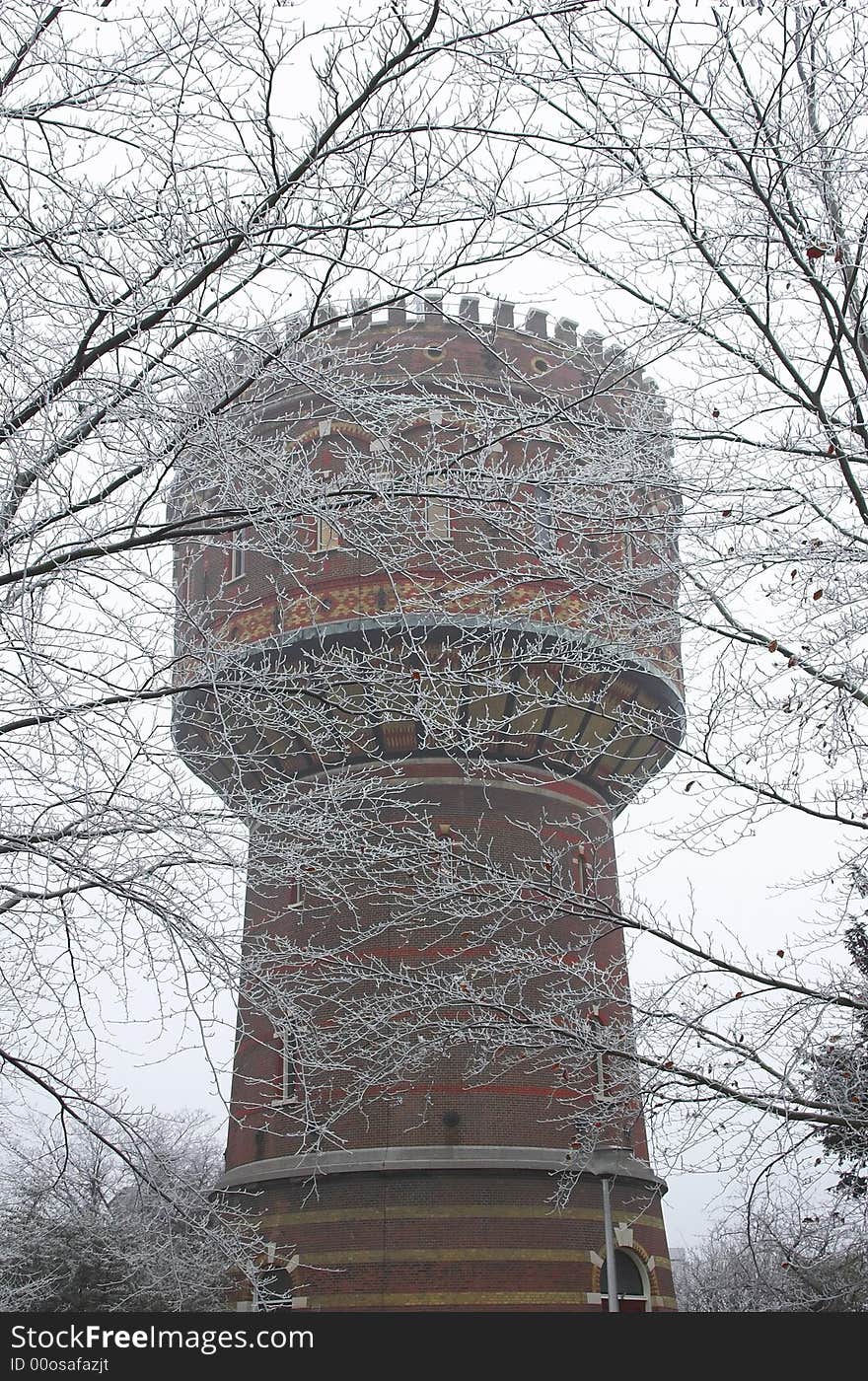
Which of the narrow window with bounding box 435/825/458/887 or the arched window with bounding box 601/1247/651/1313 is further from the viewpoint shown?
the arched window with bounding box 601/1247/651/1313

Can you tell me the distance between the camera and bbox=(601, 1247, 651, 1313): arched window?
1666 centimetres

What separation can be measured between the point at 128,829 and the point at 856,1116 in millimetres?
3616

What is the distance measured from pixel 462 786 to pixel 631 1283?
6.75m

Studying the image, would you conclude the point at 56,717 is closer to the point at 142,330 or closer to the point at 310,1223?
the point at 142,330

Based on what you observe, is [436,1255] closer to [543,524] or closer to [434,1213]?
[434,1213]

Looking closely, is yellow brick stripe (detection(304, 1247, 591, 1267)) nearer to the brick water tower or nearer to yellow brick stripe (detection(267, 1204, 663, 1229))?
the brick water tower

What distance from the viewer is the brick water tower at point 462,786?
21.2 ft

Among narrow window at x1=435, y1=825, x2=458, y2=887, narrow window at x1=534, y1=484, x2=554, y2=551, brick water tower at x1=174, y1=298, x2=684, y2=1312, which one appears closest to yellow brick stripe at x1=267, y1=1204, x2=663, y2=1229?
Answer: brick water tower at x1=174, y1=298, x2=684, y2=1312

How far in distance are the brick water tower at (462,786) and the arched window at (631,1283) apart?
0.04 m

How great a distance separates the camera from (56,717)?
4.89 metres

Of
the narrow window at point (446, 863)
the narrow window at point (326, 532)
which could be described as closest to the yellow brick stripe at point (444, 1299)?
the narrow window at point (326, 532)

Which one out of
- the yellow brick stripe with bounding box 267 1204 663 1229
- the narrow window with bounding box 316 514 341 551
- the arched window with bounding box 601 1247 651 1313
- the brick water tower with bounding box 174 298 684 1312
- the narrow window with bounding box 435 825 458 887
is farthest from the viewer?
the arched window with bounding box 601 1247 651 1313

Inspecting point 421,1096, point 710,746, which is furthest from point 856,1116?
point 421,1096

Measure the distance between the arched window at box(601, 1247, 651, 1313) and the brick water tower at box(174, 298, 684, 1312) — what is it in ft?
0.12
